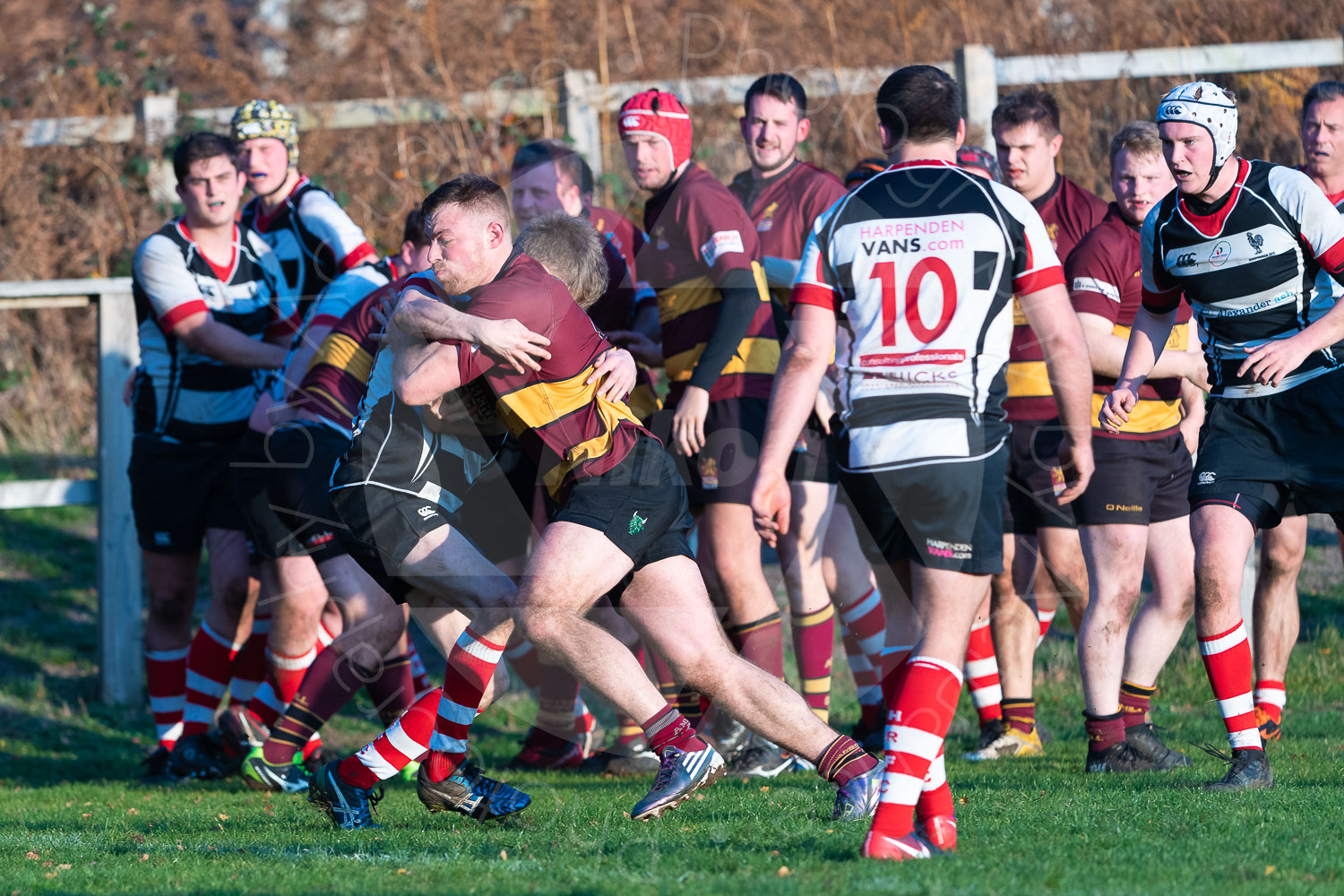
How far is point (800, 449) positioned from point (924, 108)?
230 centimetres

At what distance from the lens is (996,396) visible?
4.07 m

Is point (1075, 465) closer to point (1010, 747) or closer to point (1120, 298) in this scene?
point (1120, 298)

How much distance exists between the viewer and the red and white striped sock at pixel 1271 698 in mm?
5949

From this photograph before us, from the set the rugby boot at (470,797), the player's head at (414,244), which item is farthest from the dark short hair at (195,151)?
the rugby boot at (470,797)

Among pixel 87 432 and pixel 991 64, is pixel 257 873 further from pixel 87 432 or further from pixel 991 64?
pixel 87 432

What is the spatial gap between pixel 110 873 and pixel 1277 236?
14.2 ft

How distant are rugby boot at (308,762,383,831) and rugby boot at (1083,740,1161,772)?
9.34 feet

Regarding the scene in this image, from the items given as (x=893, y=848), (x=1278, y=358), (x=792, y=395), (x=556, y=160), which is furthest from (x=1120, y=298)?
(x=893, y=848)

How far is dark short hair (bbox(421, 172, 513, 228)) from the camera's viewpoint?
15.2 feet

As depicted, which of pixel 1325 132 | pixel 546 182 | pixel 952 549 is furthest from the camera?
pixel 546 182

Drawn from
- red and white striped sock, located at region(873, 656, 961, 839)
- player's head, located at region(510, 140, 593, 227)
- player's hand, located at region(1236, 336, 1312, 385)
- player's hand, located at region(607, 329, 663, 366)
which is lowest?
red and white striped sock, located at region(873, 656, 961, 839)

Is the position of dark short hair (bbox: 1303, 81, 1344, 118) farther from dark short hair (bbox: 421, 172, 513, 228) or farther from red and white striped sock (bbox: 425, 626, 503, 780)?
red and white striped sock (bbox: 425, 626, 503, 780)

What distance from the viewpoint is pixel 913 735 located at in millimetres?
3686

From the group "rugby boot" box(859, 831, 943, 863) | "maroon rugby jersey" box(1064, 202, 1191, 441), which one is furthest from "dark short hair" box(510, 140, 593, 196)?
"rugby boot" box(859, 831, 943, 863)
